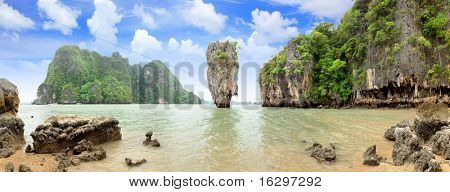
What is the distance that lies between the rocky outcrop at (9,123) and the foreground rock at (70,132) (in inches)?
31.6

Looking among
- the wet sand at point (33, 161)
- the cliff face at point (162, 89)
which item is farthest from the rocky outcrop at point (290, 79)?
the cliff face at point (162, 89)

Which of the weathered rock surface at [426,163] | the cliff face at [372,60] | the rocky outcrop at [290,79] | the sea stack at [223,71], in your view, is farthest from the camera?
the sea stack at [223,71]

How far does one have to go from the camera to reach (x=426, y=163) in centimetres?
629

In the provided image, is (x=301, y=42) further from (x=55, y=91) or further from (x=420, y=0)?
(x=55, y=91)

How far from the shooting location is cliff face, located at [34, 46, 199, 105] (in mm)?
86250

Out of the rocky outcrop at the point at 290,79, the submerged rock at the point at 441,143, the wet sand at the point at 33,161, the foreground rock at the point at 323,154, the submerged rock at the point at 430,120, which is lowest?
the wet sand at the point at 33,161

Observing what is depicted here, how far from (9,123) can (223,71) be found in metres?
35.2

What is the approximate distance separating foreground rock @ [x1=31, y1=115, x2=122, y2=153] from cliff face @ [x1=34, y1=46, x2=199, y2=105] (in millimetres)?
81861

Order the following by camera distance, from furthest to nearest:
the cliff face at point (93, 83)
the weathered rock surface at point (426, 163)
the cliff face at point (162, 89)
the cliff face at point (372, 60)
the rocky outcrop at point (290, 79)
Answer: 1. the cliff face at point (162, 89)
2. the cliff face at point (93, 83)
3. the rocky outcrop at point (290, 79)
4. the cliff face at point (372, 60)
5. the weathered rock surface at point (426, 163)

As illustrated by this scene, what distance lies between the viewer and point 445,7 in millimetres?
27312

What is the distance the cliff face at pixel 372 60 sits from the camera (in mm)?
27359

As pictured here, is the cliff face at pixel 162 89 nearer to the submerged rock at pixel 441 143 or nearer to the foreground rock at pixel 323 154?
the foreground rock at pixel 323 154

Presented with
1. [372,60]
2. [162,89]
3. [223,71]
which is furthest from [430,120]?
[162,89]

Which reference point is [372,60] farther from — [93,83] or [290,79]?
[93,83]
